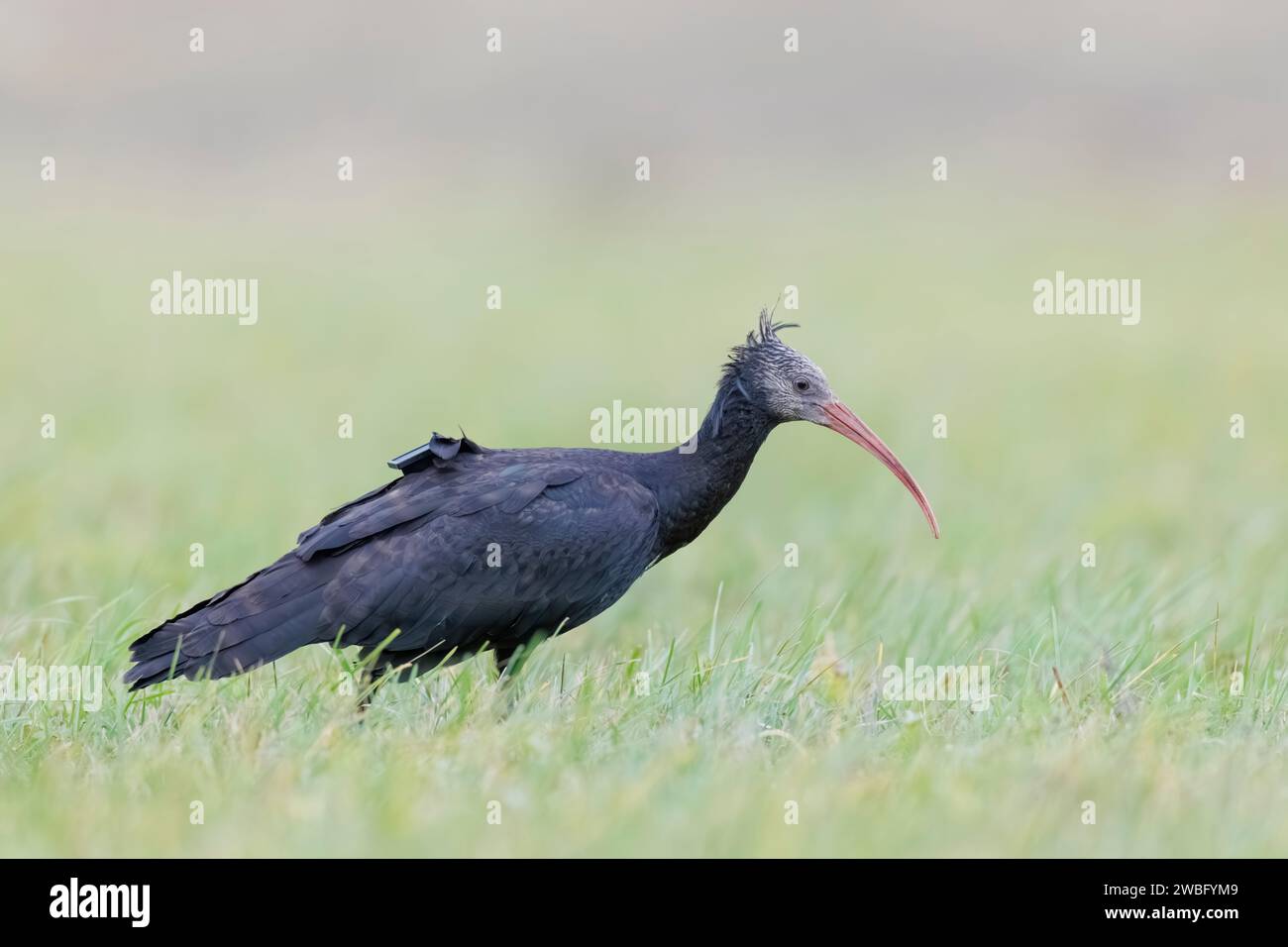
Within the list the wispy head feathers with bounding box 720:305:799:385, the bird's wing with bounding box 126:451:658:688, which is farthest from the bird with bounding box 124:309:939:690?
the wispy head feathers with bounding box 720:305:799:385

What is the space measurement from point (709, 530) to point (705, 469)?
498cm

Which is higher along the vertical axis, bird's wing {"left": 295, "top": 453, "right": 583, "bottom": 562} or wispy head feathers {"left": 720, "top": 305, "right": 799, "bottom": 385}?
wispy head feathers {"left": 720, "top": 305, "right": 799, "bottom": 385}

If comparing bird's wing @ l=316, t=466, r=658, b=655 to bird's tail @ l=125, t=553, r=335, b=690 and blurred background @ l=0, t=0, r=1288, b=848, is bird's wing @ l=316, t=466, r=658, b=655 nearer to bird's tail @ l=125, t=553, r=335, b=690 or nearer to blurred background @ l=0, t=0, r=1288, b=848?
bird's tail @ l=125, t=553, r=335, b=690

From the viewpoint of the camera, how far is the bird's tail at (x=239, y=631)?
6.94 meters

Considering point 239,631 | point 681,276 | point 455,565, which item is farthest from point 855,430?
point 681,276

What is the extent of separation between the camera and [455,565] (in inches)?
285

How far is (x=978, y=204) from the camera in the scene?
26547 millimetres

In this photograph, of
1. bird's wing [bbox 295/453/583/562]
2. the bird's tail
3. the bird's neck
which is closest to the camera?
the bird's tail

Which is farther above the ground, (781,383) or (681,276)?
(681,276)

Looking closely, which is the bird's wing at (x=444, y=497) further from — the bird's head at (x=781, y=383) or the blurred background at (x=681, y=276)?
the blurred background at (x=681, y=276)

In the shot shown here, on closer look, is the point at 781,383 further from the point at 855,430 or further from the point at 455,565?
the point at 455,565

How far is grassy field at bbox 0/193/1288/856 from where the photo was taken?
18.6 ft

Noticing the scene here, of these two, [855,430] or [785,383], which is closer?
[785,383]

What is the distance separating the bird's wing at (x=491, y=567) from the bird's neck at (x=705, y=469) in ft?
0.89
